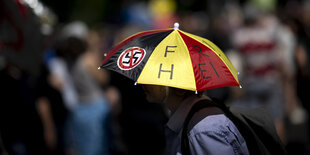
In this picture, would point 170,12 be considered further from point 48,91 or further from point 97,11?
point 48,91

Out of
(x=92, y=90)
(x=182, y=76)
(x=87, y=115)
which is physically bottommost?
(x=87, y=115)

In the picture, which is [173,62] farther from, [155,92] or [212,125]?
[212,125]

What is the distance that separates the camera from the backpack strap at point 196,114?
2486mm

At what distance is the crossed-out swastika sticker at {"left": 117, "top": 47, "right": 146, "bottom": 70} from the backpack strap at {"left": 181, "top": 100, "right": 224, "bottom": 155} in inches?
18.3

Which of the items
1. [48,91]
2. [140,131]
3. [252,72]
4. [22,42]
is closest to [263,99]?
[252,72]

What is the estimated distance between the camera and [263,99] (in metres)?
6.99

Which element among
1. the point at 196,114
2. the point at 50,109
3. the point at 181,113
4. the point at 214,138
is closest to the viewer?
the point at 214,138

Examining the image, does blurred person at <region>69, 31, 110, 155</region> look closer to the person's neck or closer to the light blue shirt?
the person's neck

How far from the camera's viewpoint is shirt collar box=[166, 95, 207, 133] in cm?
267

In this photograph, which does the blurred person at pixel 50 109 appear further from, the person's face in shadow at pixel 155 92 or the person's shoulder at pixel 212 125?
the person's shoulder at pixel 212 125

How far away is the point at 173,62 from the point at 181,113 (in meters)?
0.38

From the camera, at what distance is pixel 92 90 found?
18.6 feet

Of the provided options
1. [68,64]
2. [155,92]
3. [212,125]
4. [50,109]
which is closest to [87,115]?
[50,109]

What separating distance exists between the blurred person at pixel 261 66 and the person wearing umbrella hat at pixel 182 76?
4.28 metres
